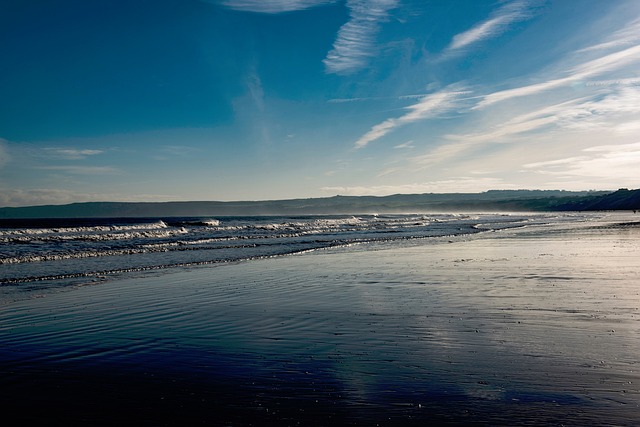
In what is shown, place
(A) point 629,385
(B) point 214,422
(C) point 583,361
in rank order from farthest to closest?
(C) point 583,361
(A) point 629,385
(B) point 214,422

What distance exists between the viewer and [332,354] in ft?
23.5

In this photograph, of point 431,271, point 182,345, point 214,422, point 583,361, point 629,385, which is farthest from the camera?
point 431,271

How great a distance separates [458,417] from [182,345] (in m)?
4.77

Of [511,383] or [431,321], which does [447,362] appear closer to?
[511,383]

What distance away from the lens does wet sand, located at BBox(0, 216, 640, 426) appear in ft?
16.7

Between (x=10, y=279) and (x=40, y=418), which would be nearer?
(x=40, y=418)

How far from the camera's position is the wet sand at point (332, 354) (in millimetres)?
5098

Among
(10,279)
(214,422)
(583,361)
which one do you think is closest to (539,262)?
(583,361)

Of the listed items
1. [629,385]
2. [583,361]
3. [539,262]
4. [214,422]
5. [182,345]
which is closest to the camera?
[214,422]

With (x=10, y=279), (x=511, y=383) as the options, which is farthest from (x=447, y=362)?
(x=10, y=279)

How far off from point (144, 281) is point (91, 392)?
1078 cm

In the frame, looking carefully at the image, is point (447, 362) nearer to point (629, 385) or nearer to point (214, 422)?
point (629, 385)

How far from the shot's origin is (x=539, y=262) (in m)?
18.8

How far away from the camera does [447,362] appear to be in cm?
661
